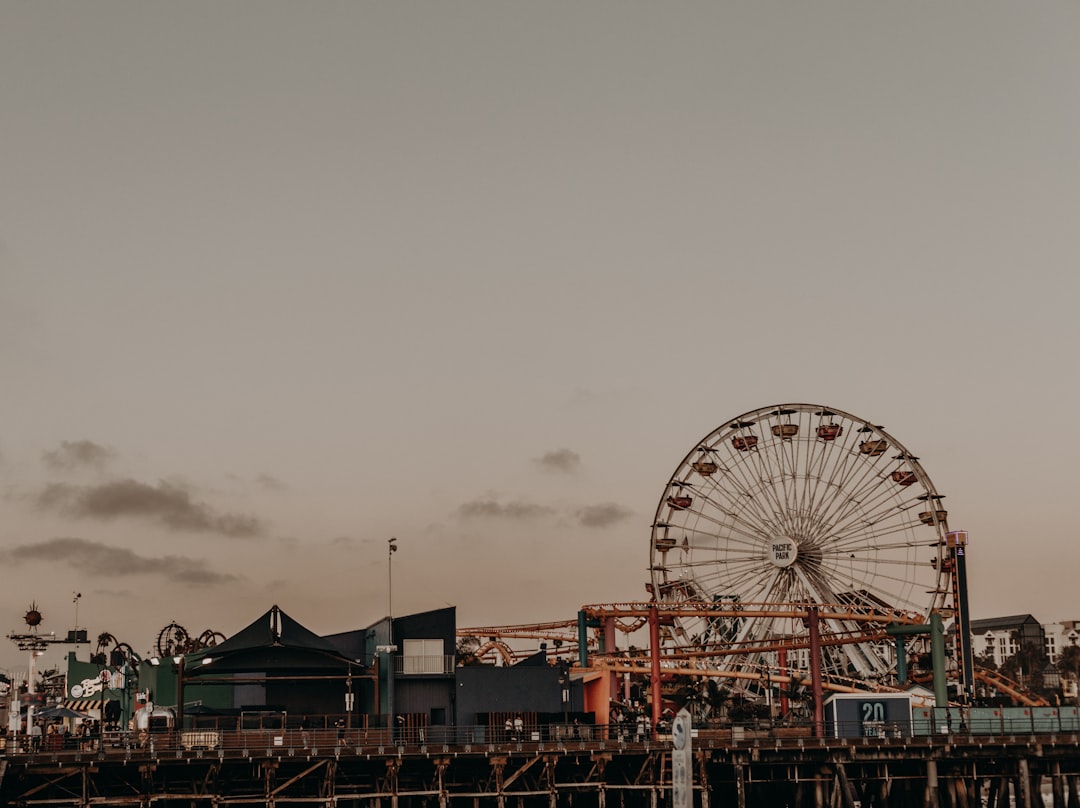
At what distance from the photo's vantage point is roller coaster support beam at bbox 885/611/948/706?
82688 mm

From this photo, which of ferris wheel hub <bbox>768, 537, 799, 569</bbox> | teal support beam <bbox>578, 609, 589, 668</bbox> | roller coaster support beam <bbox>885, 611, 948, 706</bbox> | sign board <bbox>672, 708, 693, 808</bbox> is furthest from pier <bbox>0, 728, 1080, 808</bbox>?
sign board <bbox>672, 708, 693, 808</bbox>

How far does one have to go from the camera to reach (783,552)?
308ft

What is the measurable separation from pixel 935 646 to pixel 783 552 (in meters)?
12.5

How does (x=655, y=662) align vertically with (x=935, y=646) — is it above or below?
below

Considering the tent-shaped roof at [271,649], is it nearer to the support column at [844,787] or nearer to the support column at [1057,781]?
the support column at [844,787]

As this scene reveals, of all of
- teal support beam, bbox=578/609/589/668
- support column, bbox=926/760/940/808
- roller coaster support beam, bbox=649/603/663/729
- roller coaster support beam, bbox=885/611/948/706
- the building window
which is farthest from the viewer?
teal support beam, bbox=578/609/589/668

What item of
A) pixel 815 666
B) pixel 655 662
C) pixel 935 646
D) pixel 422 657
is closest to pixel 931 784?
pixel 815 666

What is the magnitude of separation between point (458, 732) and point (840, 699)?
2122cm

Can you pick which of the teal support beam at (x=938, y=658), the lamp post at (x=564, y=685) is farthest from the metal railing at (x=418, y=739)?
the teal support beam at (x=938, y=658)

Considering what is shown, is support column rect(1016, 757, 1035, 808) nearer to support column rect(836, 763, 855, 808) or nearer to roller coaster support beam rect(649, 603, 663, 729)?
support column rect(836, 763, 855, 808)

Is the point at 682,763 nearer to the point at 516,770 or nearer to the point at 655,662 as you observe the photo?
the point at 516,770

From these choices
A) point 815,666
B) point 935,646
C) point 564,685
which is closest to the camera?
point 564,685

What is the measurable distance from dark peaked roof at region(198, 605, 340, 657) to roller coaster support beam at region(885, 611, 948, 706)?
37.9 metres

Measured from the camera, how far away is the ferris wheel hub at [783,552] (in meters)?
93.5
